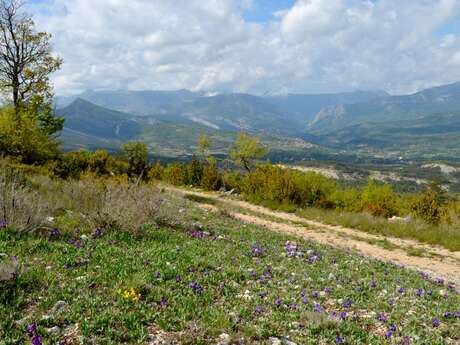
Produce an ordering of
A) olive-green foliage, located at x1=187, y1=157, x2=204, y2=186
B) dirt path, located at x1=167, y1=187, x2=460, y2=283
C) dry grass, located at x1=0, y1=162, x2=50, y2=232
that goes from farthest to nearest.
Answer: olive-green foliage, located at x1=187, y1=157, x2=204, y2=186, dirt path, located at x1=167, y1=187, x2=460, y2=283, dry grass, located at x1=0, y1=162, x2=50, y2=232

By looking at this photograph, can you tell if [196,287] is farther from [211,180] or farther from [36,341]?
[211,180]

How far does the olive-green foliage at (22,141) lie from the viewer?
26922 mm

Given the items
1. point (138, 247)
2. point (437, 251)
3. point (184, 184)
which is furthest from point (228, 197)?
point (138, 247)

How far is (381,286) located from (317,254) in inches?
131

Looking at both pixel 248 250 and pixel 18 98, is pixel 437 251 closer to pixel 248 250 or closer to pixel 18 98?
pixel 248 250

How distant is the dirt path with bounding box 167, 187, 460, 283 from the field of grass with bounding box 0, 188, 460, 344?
3.74 metres

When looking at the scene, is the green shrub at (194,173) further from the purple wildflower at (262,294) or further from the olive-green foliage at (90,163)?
the purple wildflower at (262,294)

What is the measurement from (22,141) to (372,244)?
957 inches

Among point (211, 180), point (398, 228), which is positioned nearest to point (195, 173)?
point (211, 180)

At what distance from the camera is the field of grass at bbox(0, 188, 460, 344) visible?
203 inches

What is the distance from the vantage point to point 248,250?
35.8ft

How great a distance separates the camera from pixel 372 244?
17328 mm

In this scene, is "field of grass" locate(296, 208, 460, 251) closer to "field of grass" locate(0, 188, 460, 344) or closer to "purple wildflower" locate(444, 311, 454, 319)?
"field of grass" locate(0, 188, 460, 344)

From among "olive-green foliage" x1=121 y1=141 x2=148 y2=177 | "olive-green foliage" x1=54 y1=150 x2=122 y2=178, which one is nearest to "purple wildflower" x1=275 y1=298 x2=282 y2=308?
"olive-green foliage" x1=54 y1=150 x2=122 y2=178
